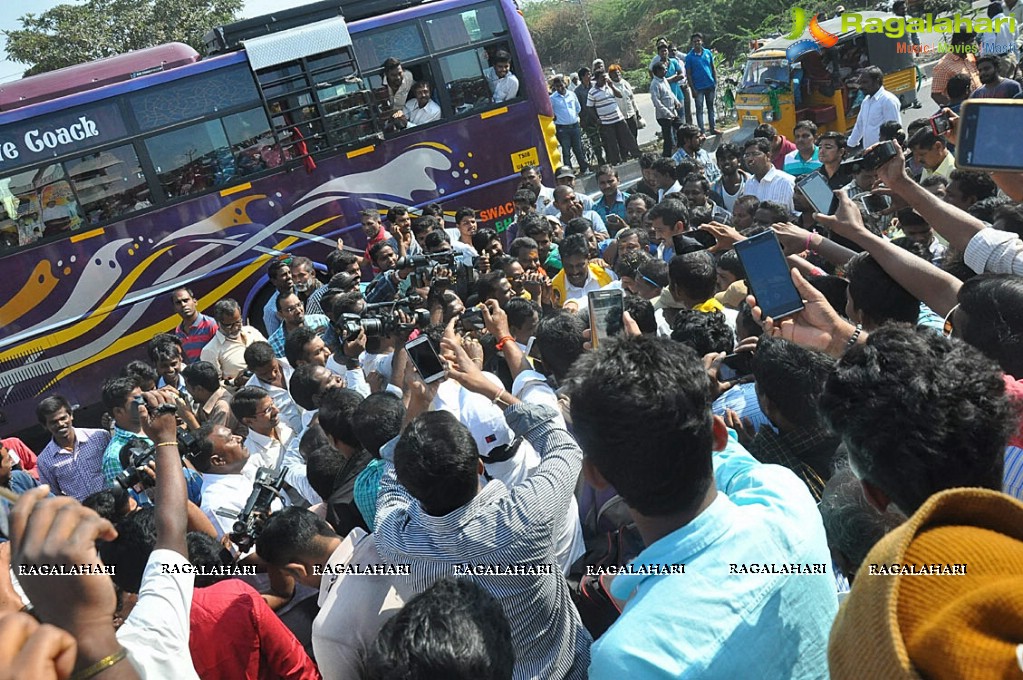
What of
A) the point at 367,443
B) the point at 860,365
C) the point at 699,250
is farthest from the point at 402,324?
the point at 860,365

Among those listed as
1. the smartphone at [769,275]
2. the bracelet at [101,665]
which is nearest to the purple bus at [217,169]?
the smartphone at [769,275]

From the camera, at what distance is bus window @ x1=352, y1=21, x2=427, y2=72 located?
972cm

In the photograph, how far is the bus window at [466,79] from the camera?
10.0 m

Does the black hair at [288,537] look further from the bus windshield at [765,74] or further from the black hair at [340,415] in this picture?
the bus windshield at [765,74]

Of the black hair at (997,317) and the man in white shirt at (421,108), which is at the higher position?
the man in white shirt at (421,108)

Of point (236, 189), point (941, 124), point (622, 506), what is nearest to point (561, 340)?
point (622, 506)

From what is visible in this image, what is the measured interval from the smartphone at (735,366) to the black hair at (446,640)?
1.81 m

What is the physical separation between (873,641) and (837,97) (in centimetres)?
1415

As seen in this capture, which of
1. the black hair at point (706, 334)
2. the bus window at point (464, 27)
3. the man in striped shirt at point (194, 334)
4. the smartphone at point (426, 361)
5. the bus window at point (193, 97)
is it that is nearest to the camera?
the smartphone at point (426, 361)

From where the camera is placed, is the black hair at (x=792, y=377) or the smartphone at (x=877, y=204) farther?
the smartphone at (x=877, y=204)

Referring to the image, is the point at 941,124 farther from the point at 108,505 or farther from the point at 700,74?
the point at 700,74

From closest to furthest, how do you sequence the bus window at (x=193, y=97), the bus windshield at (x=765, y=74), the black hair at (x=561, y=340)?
1. the black hair at (x=561, y=340)
2. the bus window at (x=193, y=97)
3. the bus windshield at (x=765, y=74)

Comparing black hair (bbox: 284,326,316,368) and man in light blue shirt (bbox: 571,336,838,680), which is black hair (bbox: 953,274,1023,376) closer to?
man in light blue shirt (bbox: 571,336,838,680)

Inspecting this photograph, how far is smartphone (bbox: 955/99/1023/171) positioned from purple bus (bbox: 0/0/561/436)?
25.8 feet
